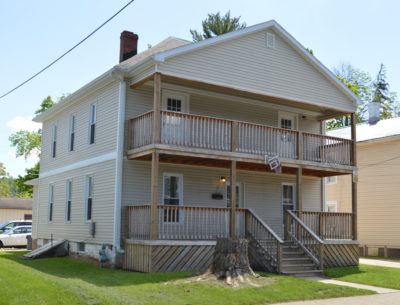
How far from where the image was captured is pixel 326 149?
2217 cm

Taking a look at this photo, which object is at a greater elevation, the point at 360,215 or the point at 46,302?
the point at 360,215

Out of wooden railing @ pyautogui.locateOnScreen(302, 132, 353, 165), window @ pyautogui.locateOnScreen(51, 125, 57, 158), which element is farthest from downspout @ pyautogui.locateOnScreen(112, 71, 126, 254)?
window @ pyautogui.locateOnScreen(51, 125, 57, 158)

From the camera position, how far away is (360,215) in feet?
99.3

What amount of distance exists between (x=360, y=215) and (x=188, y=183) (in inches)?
527

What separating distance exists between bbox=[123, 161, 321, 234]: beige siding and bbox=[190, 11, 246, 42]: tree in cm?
2654

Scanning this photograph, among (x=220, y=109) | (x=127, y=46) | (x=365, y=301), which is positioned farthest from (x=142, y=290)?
(x=127, y=46)

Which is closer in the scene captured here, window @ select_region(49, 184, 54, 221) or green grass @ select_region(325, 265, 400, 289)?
green grass @ select_region(325, 265, 400, 289)

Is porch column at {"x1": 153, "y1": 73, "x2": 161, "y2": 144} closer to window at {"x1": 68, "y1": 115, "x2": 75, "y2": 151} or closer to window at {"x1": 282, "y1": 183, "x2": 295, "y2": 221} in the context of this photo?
window at {"x1": 68, "y1": 115, "x2": 75, "y2": 151}

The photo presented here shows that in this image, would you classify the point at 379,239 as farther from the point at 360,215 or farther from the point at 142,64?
the point at 142,64

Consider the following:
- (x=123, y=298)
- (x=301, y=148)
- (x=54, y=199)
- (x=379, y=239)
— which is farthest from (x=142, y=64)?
(x=379, y=239)

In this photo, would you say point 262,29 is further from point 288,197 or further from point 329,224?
point 329,224

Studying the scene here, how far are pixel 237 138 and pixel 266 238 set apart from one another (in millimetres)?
3704

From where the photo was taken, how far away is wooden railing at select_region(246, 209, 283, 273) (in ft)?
57.3

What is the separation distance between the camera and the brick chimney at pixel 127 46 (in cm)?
2442
